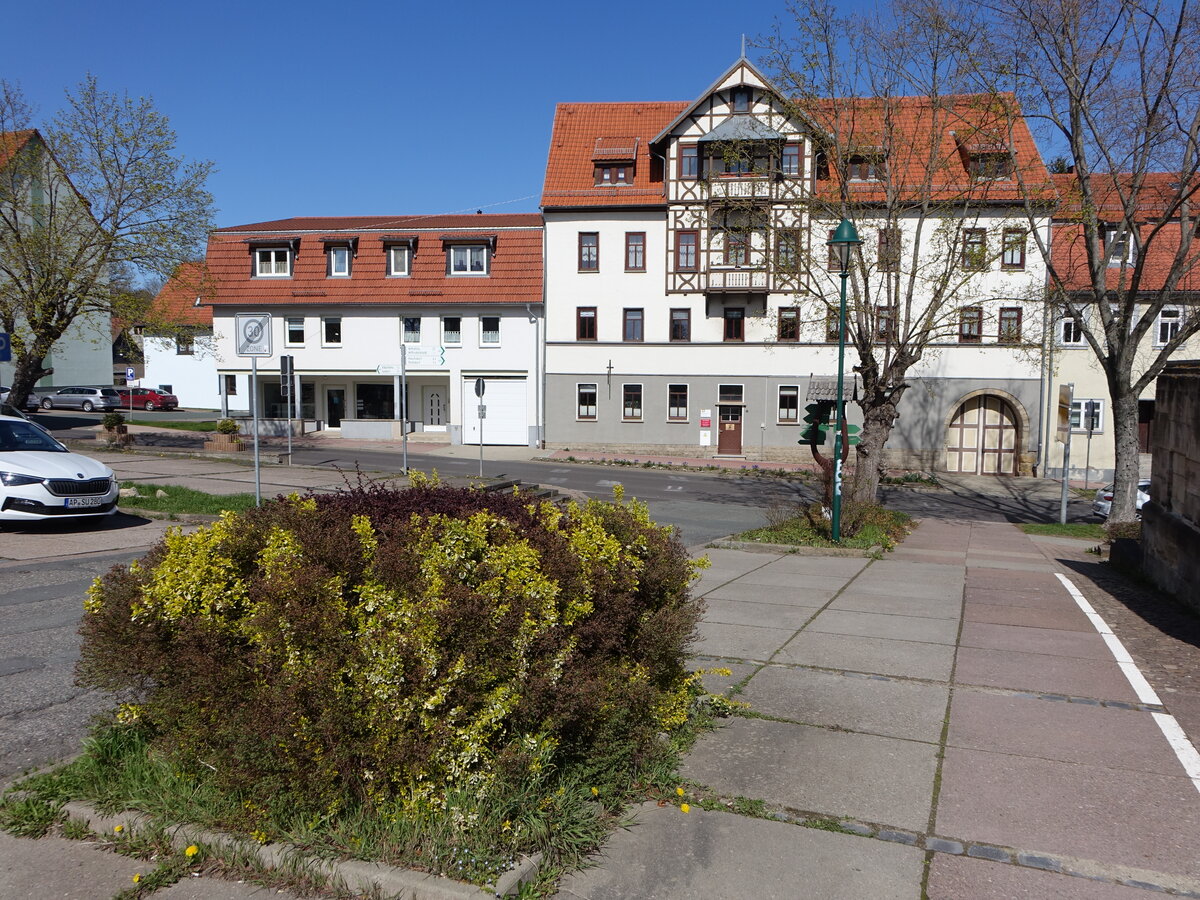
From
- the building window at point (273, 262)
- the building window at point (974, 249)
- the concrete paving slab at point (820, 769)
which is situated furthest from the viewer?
the building window at point (273, 262)

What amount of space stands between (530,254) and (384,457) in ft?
40.2

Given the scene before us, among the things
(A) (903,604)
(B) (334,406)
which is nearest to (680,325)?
(B) (334,406)

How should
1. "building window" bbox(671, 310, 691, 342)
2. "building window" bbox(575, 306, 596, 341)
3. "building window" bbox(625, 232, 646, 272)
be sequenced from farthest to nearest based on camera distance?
"building window" bbox(575, 306, 596, 341), "building window" bbox(625, 232, 646, 272), "building window" bbox(671, 310, 691, 342)

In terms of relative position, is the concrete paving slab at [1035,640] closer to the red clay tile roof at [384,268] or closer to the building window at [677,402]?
the building window at [677,402]

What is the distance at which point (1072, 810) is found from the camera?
14.3 feet

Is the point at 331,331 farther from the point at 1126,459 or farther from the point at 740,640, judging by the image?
the point at 740,640

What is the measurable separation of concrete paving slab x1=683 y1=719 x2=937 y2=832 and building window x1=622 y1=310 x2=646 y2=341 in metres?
32.9

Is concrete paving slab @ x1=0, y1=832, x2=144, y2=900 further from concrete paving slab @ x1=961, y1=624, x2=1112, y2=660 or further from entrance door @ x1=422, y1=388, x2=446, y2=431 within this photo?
entrance door @ x1=422, y1=388, x2=446, y2=431

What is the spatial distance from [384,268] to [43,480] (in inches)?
1163

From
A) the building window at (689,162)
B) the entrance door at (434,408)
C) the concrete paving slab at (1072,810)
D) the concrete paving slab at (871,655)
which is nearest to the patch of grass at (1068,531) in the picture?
the concrete paving slab at (871,655)

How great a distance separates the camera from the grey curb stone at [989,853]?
12.7 ft

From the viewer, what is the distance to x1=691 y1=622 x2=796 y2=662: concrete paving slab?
7301mm

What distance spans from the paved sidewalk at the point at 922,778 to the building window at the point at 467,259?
33.7 metres

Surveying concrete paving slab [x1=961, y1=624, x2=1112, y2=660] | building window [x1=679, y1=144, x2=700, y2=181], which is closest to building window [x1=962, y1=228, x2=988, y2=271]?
concrete paving slab [x1=961, y1=624, x2=1112, y2=660]
